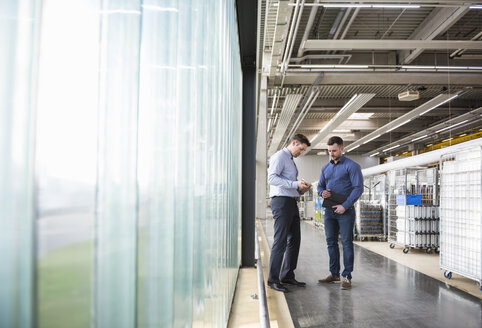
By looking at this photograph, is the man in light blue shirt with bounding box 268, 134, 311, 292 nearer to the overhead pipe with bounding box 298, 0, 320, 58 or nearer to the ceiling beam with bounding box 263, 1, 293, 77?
the ceiling beam with bounding box 263, 1, 293, 77

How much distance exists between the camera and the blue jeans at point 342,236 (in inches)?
151

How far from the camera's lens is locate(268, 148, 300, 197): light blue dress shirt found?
3664 millimetres

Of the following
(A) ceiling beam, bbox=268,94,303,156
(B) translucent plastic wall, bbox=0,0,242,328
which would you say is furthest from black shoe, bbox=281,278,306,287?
(A) ceiling beam, bbox=268,94,303,156

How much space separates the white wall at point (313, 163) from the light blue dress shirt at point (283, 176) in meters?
19.3

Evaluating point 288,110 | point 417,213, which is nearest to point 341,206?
point 417,213

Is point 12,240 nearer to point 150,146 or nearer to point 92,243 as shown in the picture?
point 92,243

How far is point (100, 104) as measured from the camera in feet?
1.69

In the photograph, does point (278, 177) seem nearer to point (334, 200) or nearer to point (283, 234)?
point (283, 234)

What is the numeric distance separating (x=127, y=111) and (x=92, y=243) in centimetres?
23

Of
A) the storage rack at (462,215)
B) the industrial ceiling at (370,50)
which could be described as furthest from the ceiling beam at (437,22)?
the storage rack at (462,215)

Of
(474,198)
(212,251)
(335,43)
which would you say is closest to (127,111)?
(212,251)

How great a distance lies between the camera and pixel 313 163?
22.9 metres

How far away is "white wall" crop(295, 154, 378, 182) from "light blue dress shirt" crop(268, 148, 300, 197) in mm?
19253

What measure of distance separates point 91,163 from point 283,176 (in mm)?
3371
